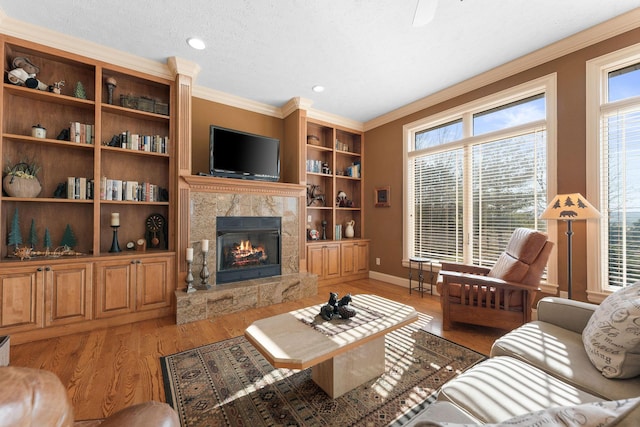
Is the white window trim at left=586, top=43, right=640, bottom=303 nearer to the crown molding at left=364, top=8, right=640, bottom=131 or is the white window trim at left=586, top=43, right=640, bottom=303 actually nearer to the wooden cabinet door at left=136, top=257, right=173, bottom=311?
the crown molding at left=364, top=8, right=640, bottom=131

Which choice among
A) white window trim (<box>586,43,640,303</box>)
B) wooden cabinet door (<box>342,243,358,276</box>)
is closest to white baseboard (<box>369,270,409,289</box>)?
wooden cabinet door (<box>342,243,358,276</box>)

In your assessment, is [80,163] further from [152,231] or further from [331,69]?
[331,69]

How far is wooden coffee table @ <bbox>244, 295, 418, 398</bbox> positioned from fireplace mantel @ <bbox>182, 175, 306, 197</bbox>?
6.74ft

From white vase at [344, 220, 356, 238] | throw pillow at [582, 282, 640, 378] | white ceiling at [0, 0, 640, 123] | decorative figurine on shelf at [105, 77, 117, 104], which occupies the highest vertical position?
white ceiling at [0, 0, 640, 123]

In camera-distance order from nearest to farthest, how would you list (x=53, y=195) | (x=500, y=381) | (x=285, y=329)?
(x=500, y=381) → (x=285, y=329) → (x=53, y=195)

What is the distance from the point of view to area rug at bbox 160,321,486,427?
4.91 ft

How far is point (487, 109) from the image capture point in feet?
11.2

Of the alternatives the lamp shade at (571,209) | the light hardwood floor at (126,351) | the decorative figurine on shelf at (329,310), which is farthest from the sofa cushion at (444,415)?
the lamp shade at (571,209)

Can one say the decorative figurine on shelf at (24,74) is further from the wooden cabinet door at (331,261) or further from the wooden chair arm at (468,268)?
the wooden chair arm at (468,268)

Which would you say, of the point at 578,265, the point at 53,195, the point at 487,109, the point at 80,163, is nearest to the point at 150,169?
the point at 80,163

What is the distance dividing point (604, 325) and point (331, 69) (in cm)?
320

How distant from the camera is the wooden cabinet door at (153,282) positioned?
113 inches

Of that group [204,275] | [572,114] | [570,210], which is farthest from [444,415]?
[572,114]

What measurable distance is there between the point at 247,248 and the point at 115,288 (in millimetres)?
1476
